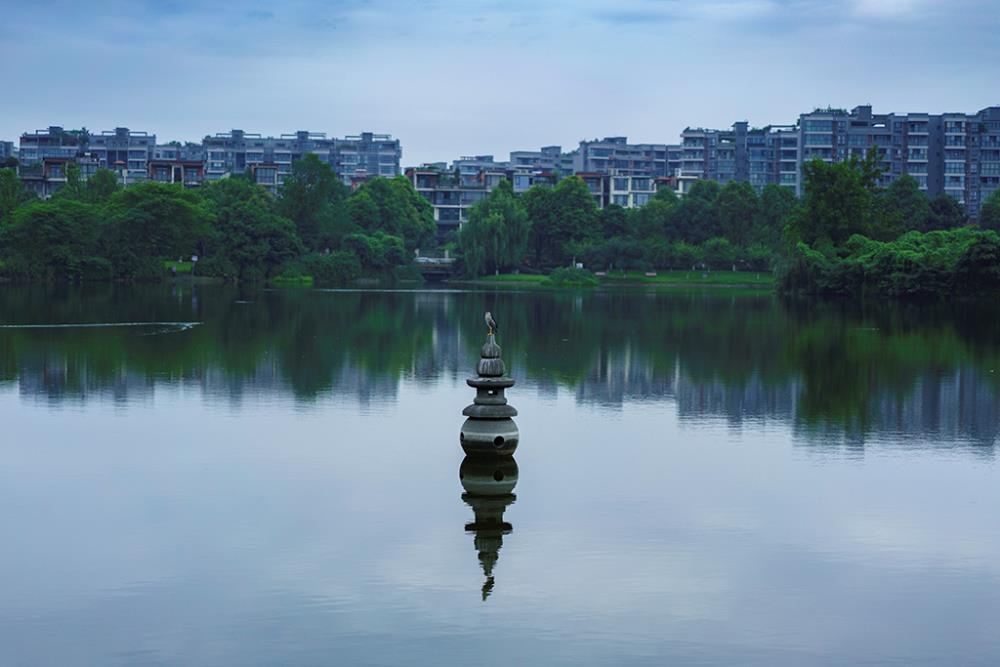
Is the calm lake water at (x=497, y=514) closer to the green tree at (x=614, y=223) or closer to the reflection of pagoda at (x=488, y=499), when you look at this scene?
the reflection of pagoda at (x=488, y=499)

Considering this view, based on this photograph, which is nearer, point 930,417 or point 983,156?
point 930,417

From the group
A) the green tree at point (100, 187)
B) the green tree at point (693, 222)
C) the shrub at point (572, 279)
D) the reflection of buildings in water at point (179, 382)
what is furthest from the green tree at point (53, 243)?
the reflection of buildings in water at point (179, 382)

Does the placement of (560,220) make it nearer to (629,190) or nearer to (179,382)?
(629,190)

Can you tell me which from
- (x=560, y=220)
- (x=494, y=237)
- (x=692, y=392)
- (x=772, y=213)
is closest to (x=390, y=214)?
(x=494, y=237)

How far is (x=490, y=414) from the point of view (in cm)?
1980

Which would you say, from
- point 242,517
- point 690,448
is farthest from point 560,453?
point 242,517

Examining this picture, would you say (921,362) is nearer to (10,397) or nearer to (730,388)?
(730,388)

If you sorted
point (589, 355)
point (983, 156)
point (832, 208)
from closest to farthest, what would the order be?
point (589, 355) → point (832, 208) → point (983, 156)

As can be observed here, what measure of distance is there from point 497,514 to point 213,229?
90349mm

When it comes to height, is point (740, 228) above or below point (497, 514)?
above

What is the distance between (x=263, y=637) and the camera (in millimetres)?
12273

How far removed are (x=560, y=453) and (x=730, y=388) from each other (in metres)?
10.6

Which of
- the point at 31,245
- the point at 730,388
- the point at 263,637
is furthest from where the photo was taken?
the point at 31,245

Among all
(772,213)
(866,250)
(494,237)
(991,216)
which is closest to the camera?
(866,250)
